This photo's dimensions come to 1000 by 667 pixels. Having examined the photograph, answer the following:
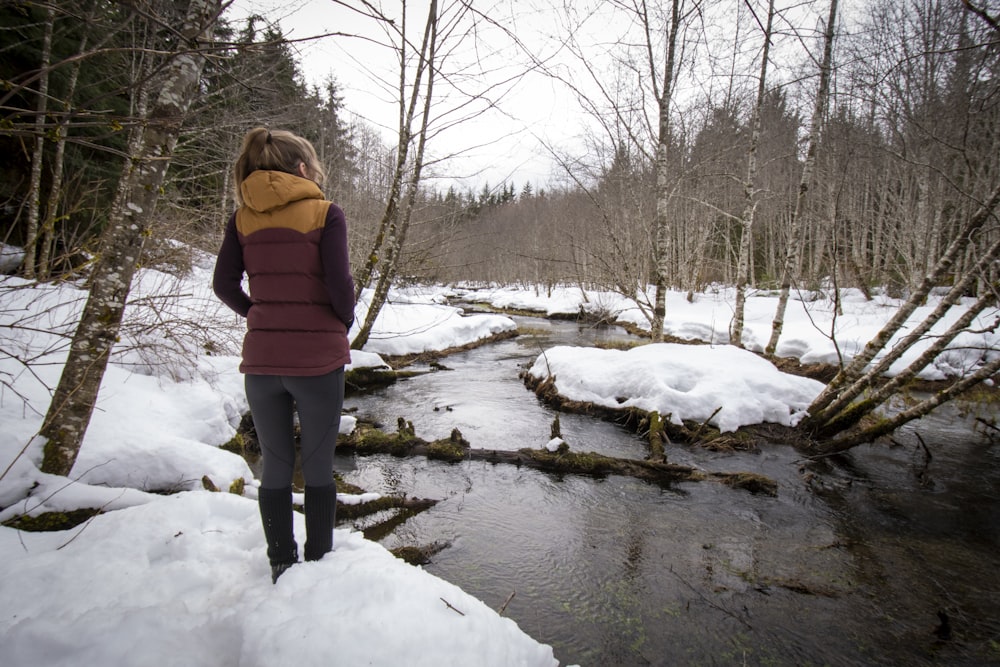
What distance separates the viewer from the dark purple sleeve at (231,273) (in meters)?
2.03

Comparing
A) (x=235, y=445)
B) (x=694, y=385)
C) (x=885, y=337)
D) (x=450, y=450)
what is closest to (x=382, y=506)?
(x=450, y=450)

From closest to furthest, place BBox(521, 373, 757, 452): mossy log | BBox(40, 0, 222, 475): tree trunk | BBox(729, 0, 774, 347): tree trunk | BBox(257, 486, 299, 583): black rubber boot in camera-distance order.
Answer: BBox(257, 486, 299, 583): black rubber boot < BBox(40, 0, 222, 475): tree trunk < BBox(521, 373, 757, 452): mossy log < BBox(729, 0, 774, 347): tree trunk

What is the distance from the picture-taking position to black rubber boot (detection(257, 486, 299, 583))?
1.98 meters

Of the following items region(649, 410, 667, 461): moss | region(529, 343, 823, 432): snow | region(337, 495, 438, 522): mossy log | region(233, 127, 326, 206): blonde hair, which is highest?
region(233, 127, 326, 206): blonde hair

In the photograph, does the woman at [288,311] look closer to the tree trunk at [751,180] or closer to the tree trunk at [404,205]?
the tree trunk at [404,205]

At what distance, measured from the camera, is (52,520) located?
2373mm

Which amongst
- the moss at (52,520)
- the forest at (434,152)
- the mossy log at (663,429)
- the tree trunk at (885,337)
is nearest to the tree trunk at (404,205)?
the forest at (434,152)

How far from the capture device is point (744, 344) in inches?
521

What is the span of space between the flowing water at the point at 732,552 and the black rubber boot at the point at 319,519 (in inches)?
62.2

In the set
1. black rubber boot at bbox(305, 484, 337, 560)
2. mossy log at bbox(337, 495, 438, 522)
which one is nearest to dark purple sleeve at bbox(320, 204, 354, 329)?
black rubber boot at bbox(305, 484, 337, 560)

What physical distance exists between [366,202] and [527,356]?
380 inches

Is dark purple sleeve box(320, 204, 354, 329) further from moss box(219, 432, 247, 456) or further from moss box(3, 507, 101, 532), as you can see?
moss box(219, 432, 247, 456)

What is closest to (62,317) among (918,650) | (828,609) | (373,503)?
(373,503)

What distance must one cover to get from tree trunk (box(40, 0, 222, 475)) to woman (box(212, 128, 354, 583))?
1.09m
